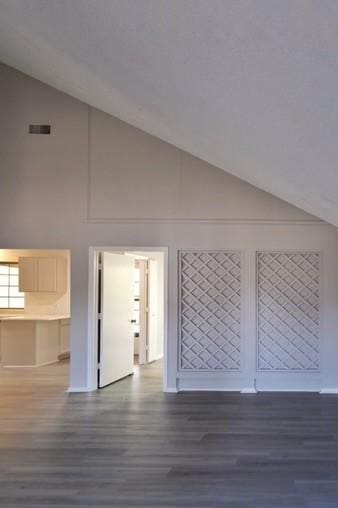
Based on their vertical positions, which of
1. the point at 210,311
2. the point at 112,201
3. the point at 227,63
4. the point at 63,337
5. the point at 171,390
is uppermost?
the point at 112,201

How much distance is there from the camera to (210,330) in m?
7.00

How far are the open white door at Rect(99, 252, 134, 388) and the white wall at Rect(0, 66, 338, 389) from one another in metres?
0.34

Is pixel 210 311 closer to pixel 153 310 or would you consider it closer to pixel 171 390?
pixel 171 390

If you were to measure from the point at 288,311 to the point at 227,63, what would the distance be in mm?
5411

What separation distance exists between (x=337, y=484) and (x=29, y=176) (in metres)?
5.62

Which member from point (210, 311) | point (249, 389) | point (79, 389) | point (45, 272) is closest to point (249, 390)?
point (249, 389)

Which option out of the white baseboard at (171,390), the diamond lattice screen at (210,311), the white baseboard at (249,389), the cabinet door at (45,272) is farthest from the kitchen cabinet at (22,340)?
the white baseboard at (249,389)

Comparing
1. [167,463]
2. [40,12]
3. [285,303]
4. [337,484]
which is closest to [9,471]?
[167,463]

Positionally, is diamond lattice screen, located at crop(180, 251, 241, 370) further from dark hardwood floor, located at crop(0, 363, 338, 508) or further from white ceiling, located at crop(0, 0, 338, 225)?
white ceiling, located at crop(0, 0, 338, 225)

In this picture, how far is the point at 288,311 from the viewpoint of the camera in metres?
6.95

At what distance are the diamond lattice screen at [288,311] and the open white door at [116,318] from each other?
226cm

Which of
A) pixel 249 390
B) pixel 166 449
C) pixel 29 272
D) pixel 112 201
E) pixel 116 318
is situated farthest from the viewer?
pixel 29 272

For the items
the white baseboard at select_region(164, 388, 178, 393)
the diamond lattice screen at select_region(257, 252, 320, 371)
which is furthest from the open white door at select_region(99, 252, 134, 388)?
the diamond lattice screen at select_region(257, 252, 320, 371)

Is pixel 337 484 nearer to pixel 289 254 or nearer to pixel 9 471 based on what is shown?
pixel 9 471
